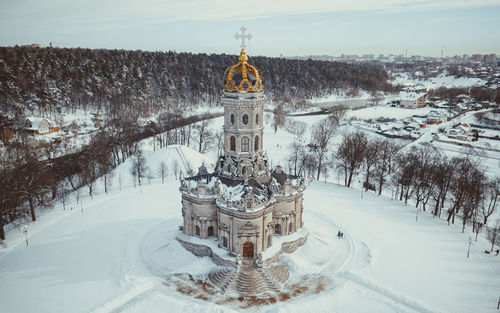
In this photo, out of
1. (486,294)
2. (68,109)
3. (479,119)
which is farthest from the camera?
(479,119)

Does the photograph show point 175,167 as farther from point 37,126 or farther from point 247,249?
point 37,126

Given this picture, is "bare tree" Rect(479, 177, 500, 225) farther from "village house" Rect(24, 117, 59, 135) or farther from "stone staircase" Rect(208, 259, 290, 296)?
"village house" Rect(24, 117, 59, 135)

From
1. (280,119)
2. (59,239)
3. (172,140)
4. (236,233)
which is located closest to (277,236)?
(236,233)

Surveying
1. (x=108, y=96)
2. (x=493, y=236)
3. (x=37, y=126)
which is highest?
(x=108, y=96)

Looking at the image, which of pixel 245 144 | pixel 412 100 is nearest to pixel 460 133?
pixel 412 100

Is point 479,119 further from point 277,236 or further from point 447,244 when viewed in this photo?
point 277,236

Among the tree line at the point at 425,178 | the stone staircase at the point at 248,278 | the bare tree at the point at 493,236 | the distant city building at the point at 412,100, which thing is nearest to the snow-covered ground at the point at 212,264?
the bare tree at the point at 493,236

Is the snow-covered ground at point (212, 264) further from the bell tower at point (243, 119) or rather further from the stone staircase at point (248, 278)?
the bell tower at point (243, 119)
